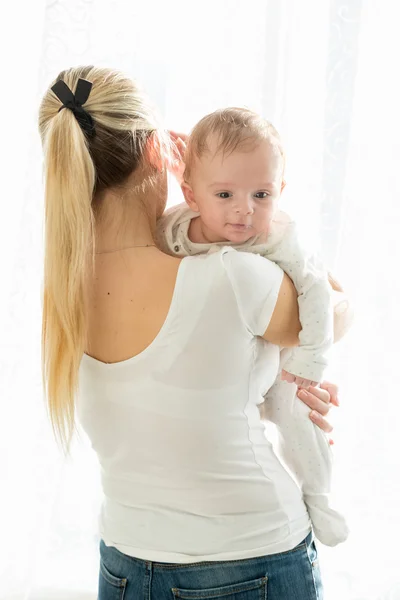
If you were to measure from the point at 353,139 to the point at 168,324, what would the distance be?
3.91ft

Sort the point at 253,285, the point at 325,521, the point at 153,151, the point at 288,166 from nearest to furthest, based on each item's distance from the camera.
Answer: the point at 253,285 → the point at 153,151 → the point at 325,521 → the point at 288,166

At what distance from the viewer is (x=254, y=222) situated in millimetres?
1224

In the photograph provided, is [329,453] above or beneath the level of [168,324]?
beneath

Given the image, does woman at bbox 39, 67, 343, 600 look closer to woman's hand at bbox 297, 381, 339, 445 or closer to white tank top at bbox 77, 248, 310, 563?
white tank top at bbox 77, 248, 310, 563

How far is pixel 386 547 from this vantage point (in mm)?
2281

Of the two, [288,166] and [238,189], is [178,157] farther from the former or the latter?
[288,166]

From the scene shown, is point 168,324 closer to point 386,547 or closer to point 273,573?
point 273,573

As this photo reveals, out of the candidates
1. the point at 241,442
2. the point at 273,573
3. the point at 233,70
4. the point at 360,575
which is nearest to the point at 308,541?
the point at 273,573

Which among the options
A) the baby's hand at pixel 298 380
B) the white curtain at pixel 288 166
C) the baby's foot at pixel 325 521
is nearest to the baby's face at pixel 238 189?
the baby's hand at pixel 298 380

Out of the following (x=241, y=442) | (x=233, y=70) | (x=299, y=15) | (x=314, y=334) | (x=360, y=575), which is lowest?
(x=360, y=575)

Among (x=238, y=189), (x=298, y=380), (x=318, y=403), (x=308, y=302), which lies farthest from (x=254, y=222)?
(x=318, y=403)

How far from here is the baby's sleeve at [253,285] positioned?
1.08m

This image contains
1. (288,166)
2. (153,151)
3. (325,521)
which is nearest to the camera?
(153,151)

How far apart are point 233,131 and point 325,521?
0.70 metres
